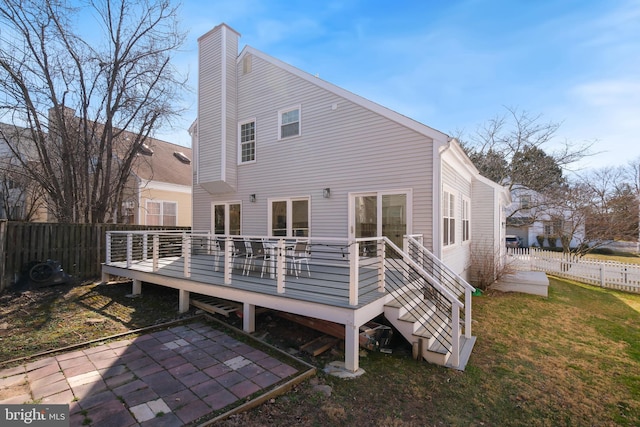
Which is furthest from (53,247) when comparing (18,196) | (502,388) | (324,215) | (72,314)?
(502,388)

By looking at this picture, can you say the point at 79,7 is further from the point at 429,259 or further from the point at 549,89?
the point at 549,89

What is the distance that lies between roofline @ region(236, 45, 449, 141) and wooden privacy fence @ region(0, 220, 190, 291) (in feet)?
25.2

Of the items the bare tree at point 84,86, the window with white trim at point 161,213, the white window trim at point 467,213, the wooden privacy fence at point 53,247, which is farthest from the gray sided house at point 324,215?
the window with white trim at point 161,213

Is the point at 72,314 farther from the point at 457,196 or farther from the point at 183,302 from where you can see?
the point at 457,196

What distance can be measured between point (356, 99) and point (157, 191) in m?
12.4

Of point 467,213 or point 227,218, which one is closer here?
point 227,218

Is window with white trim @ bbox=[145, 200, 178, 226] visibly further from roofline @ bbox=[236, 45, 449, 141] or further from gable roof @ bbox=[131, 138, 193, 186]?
roofline @ bbox=[236, 45, 449, 141]

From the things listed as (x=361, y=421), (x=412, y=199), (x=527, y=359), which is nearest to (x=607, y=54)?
(x=412, y=199)

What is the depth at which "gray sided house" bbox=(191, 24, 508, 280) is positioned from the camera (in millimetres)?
7175

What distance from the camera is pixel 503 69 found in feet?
34.8

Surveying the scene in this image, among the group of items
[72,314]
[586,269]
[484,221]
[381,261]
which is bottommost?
[586,269]

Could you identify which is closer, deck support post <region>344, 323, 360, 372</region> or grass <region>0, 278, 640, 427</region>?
grass <region>0, 278, 640, 427</region>

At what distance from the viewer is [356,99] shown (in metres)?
7.82

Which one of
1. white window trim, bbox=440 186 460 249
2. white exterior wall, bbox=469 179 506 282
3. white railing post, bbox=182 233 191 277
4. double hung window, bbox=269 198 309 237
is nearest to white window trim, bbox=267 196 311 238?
double hung window, bbox=269 198 309 237
